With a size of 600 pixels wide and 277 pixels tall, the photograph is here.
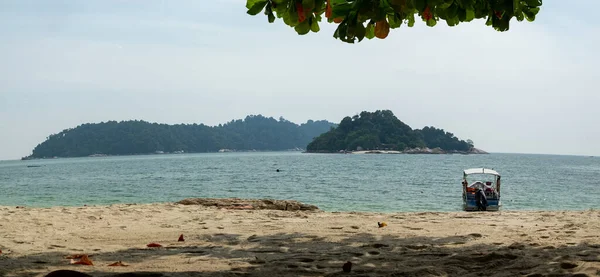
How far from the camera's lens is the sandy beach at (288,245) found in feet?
16.4

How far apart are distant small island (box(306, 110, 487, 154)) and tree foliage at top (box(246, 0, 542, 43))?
543ft

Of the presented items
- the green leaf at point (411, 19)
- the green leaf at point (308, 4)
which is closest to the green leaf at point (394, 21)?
the green leaf at point (411, 19)

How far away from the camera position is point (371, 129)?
173250 mm

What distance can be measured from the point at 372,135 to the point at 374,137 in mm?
928

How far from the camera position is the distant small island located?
565ft

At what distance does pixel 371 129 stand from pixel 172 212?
536ft

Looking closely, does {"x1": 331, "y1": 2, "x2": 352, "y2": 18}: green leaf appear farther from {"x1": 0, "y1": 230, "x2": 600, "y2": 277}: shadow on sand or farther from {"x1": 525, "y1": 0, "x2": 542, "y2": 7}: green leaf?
{"x1": 0, "y1": 230, "x2": 600, "y2": 277}: shadow on sand

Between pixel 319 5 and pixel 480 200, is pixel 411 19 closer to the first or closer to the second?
pixel 319 5

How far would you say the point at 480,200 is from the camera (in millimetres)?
20219

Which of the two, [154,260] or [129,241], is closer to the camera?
[154,260]

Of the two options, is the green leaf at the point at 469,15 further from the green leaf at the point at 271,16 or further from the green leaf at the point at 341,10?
the green leaf at the point at 271,16

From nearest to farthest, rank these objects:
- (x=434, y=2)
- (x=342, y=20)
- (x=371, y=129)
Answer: (x=434, y=2) → (x=342, y=20) → (x=371, y=129)

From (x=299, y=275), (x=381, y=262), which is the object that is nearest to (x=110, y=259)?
(x=299, y=275)

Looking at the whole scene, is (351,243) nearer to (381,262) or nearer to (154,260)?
(381,262)
